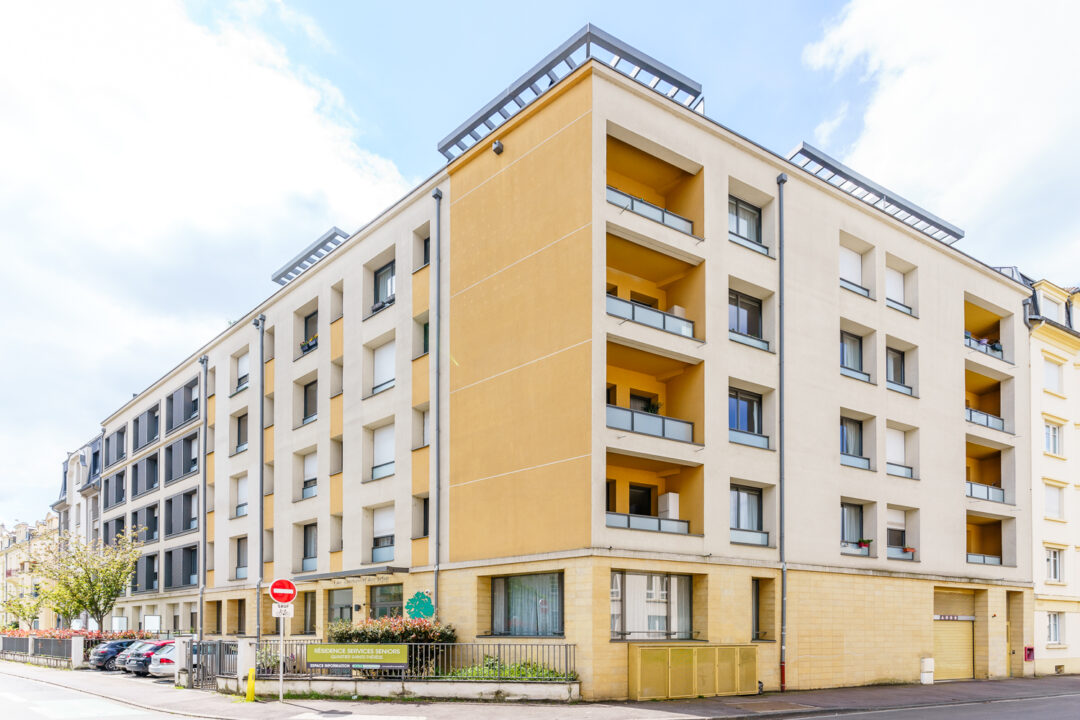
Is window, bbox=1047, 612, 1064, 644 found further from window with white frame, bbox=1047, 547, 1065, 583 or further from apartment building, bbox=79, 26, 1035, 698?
apartment building, bbox=79, 26, 1035, 698

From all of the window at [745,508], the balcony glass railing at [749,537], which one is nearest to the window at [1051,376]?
the window at [745,508]

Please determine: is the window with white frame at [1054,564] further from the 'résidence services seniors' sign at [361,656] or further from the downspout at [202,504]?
the downspout at [202,504]

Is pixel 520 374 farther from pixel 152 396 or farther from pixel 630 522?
pixel 152 396

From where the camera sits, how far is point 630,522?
2262 centimetres

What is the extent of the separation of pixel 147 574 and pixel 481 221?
115 ft

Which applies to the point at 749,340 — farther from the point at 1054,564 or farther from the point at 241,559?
the point at 241,559

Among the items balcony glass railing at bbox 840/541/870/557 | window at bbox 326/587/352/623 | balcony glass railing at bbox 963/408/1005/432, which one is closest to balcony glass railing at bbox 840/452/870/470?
balcony glass railing at bbox 840/541/870/557

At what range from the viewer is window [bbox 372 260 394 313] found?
104 feet

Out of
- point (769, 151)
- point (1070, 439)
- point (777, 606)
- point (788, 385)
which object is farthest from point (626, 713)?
point (1070, 439)

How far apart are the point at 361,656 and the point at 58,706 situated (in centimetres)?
810

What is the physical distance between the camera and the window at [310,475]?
34531 millimetres

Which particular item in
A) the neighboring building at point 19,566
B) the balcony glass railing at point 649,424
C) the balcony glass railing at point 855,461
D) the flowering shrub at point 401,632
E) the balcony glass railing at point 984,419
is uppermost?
the balcony glass railing at point 984,419

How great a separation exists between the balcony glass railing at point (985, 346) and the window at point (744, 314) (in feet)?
36.2

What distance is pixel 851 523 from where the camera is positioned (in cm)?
2859
